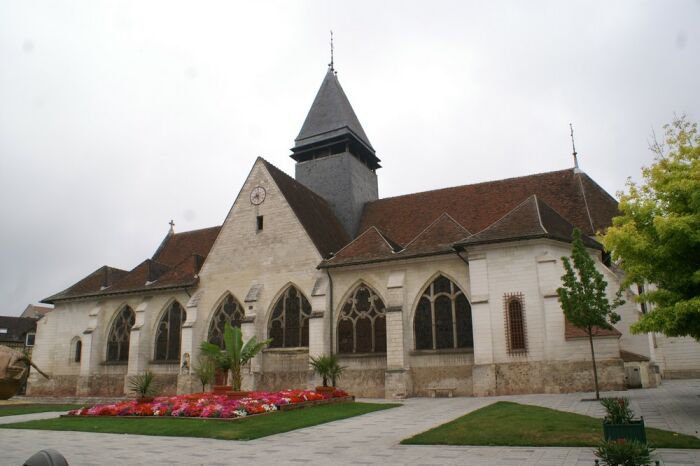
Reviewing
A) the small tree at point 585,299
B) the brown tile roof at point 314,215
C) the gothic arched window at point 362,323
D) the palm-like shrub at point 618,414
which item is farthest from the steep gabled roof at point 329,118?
the palm-like shrub at point 618,414

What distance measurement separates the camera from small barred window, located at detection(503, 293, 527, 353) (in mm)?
19750

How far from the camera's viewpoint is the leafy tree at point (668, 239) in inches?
459

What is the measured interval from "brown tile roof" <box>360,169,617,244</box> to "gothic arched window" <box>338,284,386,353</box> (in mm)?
3731

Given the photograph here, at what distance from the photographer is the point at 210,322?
88.7 feet

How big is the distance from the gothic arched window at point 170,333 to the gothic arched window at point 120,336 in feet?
7.63

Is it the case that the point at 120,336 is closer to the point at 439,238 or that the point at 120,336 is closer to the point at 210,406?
the point at 210,406

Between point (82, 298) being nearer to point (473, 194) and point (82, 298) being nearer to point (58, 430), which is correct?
point (58, 430)

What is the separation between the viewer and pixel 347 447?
32.4ft

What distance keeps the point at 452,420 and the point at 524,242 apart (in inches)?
375

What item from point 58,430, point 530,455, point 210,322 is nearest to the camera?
point 530,455

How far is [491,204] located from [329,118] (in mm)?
12128

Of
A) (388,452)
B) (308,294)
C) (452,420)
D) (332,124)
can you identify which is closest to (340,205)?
(332,124)

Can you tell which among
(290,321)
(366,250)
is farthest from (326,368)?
(366,250)

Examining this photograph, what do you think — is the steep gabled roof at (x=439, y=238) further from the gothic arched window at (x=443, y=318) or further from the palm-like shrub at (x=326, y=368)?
the palm-like shrub at (x=326, y=368)
